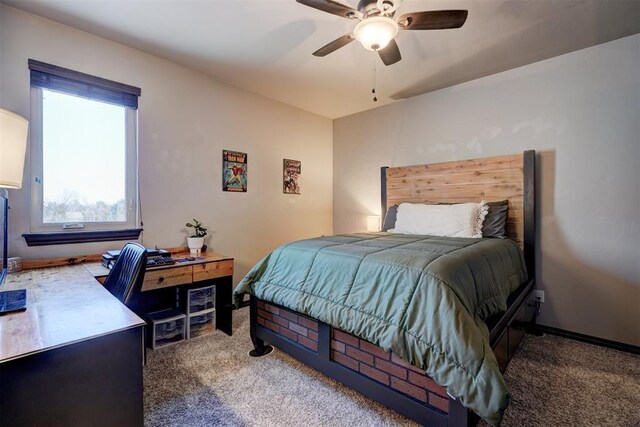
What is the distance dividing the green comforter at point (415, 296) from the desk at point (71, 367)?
95 cm

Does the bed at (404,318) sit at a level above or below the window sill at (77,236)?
below

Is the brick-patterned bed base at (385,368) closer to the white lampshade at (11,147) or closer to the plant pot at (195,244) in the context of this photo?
the plant pot at (195,244)

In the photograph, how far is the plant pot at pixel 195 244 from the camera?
9.14 ft

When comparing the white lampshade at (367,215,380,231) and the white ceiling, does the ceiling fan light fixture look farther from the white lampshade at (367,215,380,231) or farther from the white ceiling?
the white lampshade at (367,215,380,231)

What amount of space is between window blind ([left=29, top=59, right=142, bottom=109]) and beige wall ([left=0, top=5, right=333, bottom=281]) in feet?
0.20

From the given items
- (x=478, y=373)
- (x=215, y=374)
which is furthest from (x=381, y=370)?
(x=215, y=374)

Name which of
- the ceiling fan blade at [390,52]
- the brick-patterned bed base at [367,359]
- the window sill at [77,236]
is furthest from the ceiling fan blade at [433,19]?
the window sill at [77,236]

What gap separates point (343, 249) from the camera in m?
1.93

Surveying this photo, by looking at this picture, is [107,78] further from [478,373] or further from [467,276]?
[478,373]

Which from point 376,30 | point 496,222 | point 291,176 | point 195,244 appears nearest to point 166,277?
point 195,244

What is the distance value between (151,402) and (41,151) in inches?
76.2

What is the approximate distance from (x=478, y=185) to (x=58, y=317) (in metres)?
3.39

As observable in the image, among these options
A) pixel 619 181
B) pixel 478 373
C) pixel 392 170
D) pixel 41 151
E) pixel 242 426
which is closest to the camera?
pixel 478 373

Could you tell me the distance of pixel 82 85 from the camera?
2291 mm
